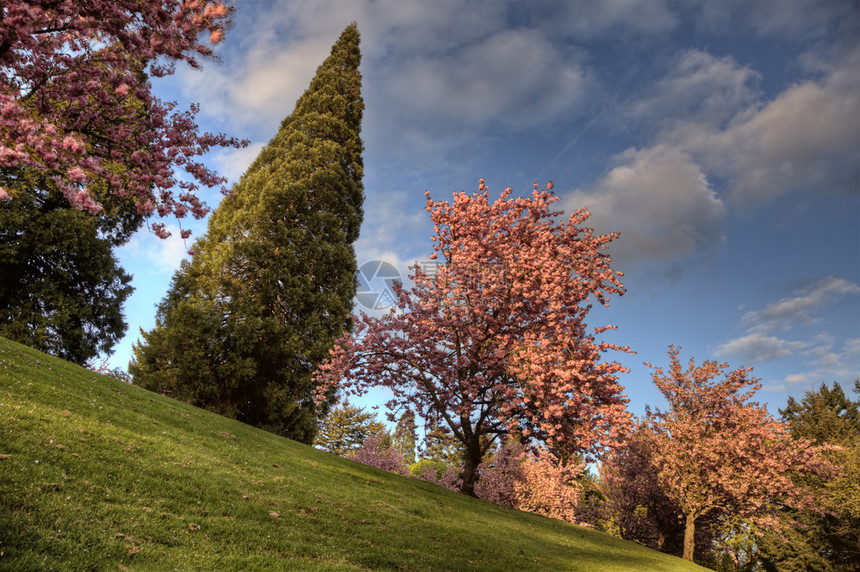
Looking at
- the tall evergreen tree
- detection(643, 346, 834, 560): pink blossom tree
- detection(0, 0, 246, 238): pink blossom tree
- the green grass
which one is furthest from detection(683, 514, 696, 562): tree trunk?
detection(0, 0, 246, 238): pink blossom tree

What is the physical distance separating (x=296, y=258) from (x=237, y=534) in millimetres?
20545

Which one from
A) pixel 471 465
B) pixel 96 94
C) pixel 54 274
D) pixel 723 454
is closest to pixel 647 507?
pixel 723 454

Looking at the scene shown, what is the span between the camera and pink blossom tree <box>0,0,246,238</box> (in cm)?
577

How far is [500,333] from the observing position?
61.3ft

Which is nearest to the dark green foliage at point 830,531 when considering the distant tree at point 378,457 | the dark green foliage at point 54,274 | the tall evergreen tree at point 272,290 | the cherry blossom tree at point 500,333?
the cherry blossom tree at point 500,333

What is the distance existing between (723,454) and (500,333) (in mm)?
17642

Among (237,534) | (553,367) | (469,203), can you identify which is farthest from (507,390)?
(237,534)

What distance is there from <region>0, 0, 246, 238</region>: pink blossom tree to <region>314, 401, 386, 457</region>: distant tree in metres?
42.7

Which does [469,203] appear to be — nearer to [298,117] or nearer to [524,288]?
[524,288]

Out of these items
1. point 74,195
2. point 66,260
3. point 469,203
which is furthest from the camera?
point 66,260

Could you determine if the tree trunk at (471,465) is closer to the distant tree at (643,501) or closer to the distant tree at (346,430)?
the distant tree at (643,501)

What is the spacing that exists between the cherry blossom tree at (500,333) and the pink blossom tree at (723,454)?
12.7 m

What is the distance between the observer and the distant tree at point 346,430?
159 ft

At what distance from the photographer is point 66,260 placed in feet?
84.5
